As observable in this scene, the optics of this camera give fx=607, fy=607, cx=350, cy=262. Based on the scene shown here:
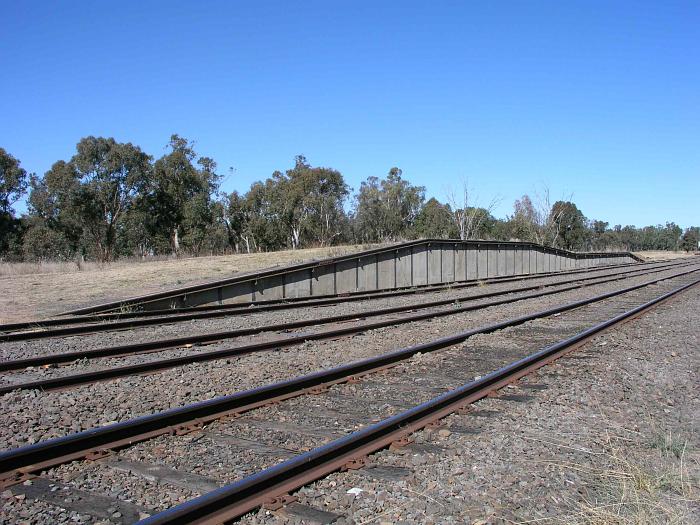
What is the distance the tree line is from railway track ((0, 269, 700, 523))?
5124 cm

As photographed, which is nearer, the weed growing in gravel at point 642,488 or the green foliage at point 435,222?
the weed growing in gravel at point 642,488

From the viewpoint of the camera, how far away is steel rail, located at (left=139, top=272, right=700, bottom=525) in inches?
149

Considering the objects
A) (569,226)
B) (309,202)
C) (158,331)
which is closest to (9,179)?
(309,202)

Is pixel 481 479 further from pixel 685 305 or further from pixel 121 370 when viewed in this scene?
pixel 685 305

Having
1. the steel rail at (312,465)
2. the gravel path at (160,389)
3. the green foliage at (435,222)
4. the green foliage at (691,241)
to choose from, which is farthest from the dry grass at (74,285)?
the green foliage at (691,241)

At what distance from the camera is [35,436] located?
567 cm

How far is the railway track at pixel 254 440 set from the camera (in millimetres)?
4301

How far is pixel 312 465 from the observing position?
4.73 metres

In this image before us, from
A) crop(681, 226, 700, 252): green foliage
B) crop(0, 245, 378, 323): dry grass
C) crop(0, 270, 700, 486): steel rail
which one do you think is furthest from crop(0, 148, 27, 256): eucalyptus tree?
crop(681, 226, 700, 252): green foliage

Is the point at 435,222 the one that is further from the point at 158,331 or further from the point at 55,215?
the point at 158,331

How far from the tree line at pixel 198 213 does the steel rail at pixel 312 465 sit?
173 ft

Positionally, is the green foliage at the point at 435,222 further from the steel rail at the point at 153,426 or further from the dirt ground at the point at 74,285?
the steel rail at the point at 153,426

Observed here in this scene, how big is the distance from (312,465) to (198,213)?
206 ft

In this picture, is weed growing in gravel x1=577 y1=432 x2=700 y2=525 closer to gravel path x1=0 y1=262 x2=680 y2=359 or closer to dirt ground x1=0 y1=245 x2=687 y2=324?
gravel path x1=0 y1=262 x2=680 y2=359
